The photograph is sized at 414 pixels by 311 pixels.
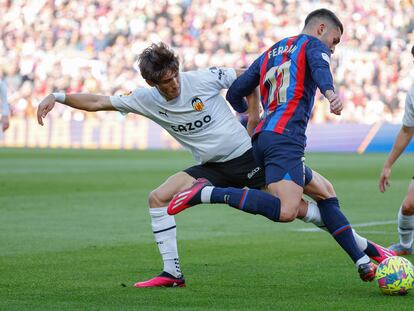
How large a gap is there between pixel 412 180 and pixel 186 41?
30694mm

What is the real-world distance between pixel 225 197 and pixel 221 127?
3.37 ft

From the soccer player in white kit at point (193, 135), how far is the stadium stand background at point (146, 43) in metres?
24.8

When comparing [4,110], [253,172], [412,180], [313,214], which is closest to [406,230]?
[412,180]

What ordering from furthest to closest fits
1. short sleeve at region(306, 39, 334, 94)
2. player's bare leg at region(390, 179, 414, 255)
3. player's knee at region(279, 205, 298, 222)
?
player's bare leg at region(390, 179, 414, 255) → player's knee at region(279, 205, 298, 222) → short sleeve at region(306, 39, 334, 94)

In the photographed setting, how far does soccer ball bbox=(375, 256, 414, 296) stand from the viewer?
22.1 ft

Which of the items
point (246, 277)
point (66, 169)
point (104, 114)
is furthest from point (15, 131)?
point (246, 277)

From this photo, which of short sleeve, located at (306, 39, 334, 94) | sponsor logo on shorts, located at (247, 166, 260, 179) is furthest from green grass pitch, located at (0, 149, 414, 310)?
short sleeve, located at (306, 39, 334, 94)

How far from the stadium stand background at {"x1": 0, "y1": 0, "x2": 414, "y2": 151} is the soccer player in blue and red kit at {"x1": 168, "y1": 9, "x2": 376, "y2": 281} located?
25.2 metres

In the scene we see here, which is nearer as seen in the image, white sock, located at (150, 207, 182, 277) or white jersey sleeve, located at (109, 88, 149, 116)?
white sock, located at (150, 207, 182, 277)

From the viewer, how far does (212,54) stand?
126 ft

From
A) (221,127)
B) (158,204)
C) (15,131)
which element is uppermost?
(221,127)

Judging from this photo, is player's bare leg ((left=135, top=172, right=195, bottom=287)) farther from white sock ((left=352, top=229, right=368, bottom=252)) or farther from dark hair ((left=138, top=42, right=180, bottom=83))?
white sock ((left=352, top=229, right=368, bottom=252))

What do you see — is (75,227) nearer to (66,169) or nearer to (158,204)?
(158,204)

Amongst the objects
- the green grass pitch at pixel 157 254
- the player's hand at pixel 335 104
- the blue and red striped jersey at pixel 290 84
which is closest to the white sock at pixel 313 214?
the green grass pitch at pixel 157 254
